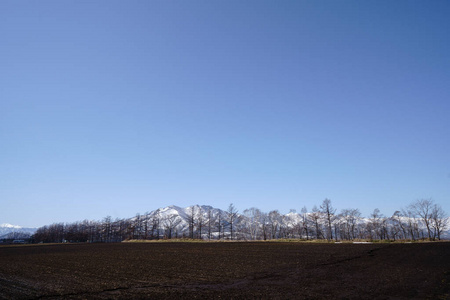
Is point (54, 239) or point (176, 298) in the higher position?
point (176, 298)

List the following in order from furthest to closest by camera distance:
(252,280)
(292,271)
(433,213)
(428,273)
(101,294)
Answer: (433,213) < (292,271) < (428,273) < (252,280) < (101,294)

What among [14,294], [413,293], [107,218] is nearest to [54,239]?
[107,218]

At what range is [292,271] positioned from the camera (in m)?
18.5

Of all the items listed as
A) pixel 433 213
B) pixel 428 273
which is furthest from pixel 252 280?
pixel 433 213

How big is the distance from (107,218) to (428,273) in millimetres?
177947

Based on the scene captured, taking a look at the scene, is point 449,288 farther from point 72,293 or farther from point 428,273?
point 72,293

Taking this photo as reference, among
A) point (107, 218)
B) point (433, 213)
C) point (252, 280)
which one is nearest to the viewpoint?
point (252, 280)

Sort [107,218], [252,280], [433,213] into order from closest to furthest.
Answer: [252,280] < [433,213] < [107,218]

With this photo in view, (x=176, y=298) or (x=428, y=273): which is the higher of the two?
(x=176, y=298)

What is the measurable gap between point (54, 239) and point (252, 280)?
195 metres

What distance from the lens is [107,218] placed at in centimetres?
16688

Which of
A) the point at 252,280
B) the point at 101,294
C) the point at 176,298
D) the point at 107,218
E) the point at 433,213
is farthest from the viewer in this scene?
the point at 107,218

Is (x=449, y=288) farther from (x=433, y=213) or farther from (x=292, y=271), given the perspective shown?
(x=433, y=213)

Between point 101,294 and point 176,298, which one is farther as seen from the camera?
point 101,294
